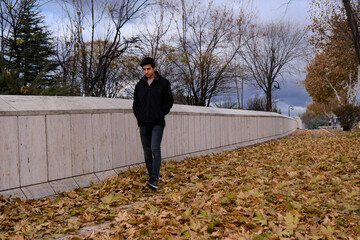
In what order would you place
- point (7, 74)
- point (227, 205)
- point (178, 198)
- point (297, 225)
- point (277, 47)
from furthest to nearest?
1. point (277, 47)
2. point (7, 74)
3. point (178, 198)
4. point (227, 205)
5. point (297, 225)

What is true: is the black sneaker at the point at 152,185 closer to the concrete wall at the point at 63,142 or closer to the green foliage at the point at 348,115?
the concrete wall at the point at 63,142

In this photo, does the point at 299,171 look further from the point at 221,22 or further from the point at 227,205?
the point at 221,22

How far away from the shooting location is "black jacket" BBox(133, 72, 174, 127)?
5113mm

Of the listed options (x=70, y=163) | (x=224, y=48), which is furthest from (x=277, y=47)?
(x=70, y=163)

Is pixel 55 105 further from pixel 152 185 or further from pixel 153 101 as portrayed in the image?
pixel 152 185

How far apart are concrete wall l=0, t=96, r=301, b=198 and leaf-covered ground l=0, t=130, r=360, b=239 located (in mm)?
286

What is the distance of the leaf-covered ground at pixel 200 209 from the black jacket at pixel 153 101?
1.10m

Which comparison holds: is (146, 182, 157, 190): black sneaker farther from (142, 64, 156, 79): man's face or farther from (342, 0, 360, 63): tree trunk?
(342, 0, 360, 63): tree trunk

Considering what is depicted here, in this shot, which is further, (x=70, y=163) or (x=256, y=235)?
(x=70, y=163)

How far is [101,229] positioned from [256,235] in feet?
5.25

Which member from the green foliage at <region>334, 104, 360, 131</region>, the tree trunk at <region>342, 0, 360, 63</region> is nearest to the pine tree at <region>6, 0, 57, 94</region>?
the tree trunk at <region>342, 0, 360, 63</region>

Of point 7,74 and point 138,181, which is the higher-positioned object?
point 7,74

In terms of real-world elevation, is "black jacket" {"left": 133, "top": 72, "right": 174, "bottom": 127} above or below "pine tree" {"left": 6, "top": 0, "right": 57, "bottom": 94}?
below

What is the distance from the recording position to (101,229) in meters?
3.52
